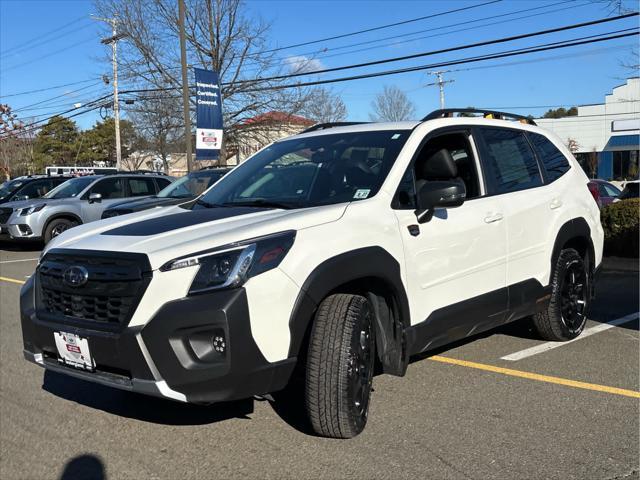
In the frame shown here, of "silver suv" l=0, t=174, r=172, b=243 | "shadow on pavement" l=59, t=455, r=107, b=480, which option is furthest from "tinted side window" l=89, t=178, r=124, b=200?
"shadow on pavement" l=59, t=455, r=107, b=480

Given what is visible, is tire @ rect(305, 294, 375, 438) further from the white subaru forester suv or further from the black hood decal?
the black hood decal

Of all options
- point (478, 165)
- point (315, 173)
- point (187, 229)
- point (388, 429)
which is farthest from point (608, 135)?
point (187, 229)

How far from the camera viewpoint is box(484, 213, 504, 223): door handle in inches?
179

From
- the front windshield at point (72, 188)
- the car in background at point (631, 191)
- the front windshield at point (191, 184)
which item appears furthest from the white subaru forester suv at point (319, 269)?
the car in background at point (631, 191)

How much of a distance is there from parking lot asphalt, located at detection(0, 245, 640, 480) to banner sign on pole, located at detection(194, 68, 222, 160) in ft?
44.2

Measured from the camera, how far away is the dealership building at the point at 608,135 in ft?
130

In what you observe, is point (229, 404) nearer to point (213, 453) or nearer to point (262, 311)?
point (213, 453)

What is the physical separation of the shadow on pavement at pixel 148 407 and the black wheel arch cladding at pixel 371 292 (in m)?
1.02

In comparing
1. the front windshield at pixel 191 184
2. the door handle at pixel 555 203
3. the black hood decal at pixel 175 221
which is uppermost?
the front windshield at pixel 191 184

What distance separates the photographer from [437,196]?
3928 millimetres

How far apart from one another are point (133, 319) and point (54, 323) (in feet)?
2.19

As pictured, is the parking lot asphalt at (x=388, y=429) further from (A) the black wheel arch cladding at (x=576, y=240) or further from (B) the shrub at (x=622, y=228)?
(B) the shrub at (x=622, y=228)

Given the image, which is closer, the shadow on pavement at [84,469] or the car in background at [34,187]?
the shadow on pavement at [84,469]

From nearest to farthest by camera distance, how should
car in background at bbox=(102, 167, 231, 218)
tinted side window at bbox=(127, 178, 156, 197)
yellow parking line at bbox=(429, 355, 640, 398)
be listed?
1. yellow parking line at bbox=(429, 355, 640, 398)
2. car in background at bbox=(102, 167, 231, 218)
3. tinted side window at bbox=(127, 178, 156, 197)
